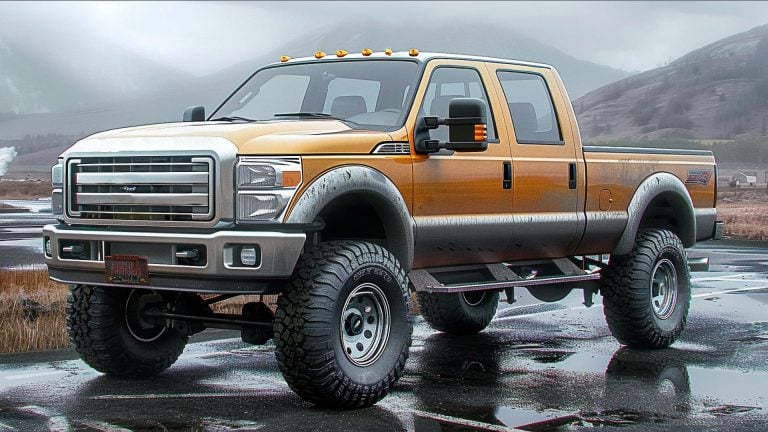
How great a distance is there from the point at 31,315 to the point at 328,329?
527 cm

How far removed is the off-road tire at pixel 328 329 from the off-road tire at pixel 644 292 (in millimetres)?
3137

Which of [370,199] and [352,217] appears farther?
[352,217]

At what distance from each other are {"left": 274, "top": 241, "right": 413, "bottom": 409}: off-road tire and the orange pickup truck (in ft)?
0.04

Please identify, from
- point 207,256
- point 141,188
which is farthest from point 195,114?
point 207,256

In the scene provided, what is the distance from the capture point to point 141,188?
7.46 metres

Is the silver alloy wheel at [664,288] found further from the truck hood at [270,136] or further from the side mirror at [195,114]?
the side mirror at [195,114]

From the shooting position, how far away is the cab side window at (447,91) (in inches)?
334

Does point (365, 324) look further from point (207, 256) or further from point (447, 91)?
point (447, 91)

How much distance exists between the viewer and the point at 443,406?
7.32 m

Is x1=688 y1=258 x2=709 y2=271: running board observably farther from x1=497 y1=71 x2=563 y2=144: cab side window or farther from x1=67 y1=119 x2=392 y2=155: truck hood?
x1=67 y1=119 x2=392 y2=155: truck hood

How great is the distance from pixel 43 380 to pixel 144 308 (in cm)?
84

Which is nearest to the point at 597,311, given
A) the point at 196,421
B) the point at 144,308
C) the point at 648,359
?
the point at 648,359

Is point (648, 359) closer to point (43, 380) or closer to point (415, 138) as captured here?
point (415, 138)

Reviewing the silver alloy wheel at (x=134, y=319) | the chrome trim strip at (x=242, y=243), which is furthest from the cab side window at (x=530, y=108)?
the silver alloy wheel at (x=134, y=319)
